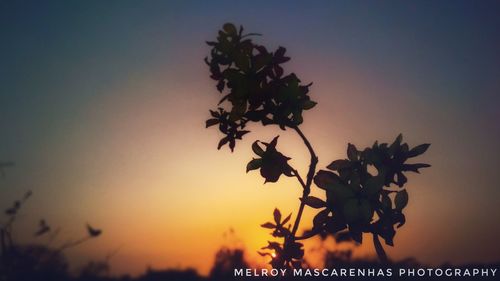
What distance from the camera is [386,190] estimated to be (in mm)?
2686

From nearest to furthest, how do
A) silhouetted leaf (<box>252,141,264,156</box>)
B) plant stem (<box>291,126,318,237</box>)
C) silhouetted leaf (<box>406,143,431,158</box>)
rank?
plant stem (<box>291,126,318,237</box>)
silhouetted leaf (<box>252,141,264,156</box>)
silhouetted leaf (<box>406,143,431,158</box>)

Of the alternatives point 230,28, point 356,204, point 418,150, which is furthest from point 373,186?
point 230,28

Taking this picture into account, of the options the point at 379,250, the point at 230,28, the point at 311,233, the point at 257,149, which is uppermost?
the point at 230,28

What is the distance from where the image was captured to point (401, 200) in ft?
8.68

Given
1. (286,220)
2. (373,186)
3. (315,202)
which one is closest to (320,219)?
(315,202)

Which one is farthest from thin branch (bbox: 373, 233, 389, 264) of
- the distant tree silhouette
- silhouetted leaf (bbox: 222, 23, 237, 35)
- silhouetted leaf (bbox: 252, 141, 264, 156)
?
silhouetted leaf (bbox: 222, 23, 237, 35)

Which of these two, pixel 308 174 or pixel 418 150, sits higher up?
pixel 418 150

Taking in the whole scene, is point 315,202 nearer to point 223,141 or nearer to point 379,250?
point 379,250

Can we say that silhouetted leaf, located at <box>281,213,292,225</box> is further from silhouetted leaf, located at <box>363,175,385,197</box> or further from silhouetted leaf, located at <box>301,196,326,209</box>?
silhouetted leaf, located at <box>363,175,385,197</box>

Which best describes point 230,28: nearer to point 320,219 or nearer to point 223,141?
point 223,141

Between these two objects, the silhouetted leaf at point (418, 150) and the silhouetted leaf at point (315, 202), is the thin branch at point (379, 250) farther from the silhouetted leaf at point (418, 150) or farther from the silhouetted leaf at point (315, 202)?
the silhouetted leaf at point (418, 150)

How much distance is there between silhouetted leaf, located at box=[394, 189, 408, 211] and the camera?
8.62ft

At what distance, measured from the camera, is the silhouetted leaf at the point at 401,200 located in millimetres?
2627

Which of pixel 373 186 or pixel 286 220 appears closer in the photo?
pixel 373 186
